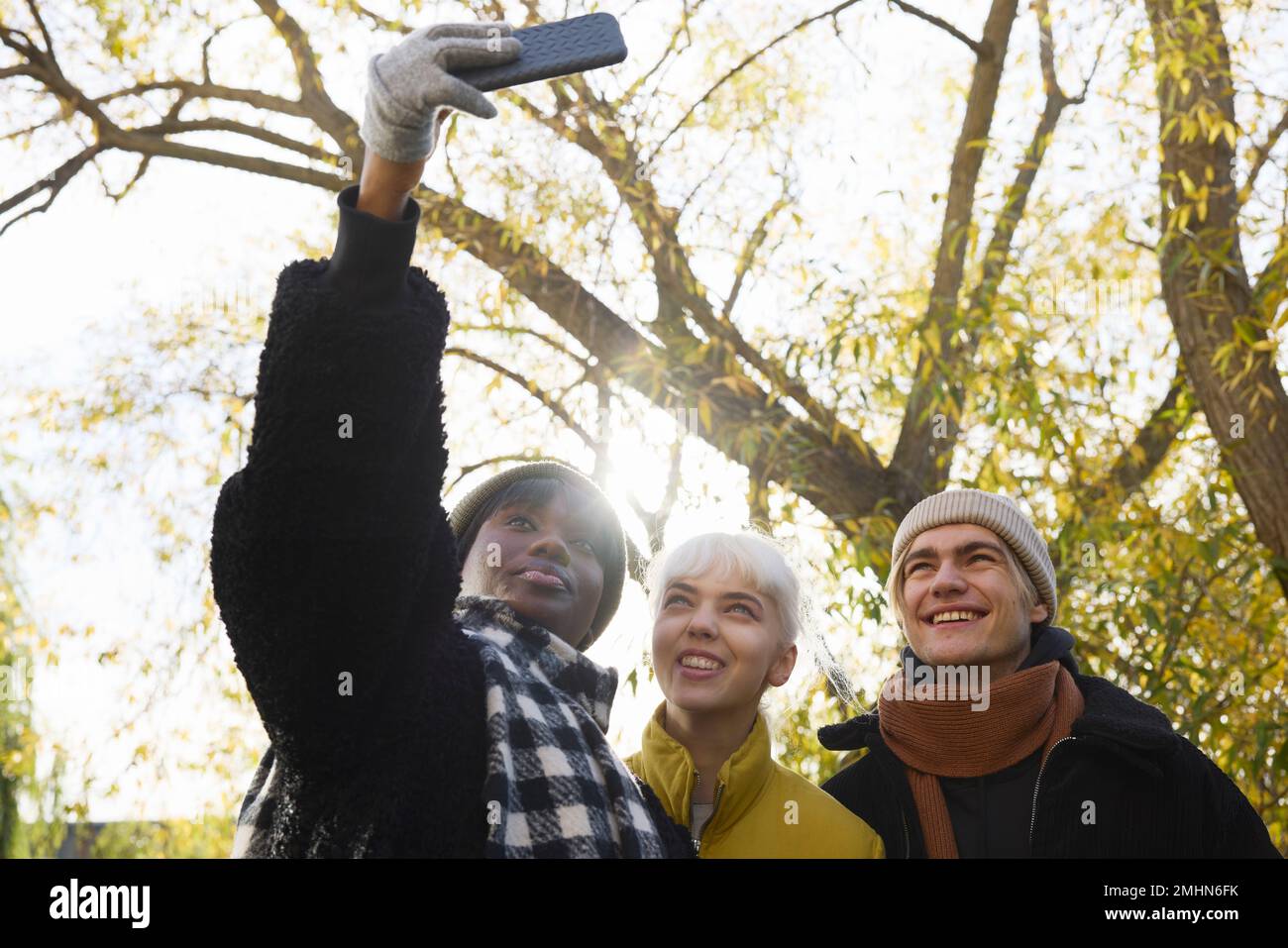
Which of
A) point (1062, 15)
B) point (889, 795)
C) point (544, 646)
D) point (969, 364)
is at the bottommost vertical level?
point (889, 795)

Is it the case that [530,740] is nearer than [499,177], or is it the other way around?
[530,740]

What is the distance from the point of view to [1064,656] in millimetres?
2617

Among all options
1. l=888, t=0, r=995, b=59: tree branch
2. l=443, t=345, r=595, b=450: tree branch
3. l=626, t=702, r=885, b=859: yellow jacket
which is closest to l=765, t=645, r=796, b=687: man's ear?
l=626, t=702, r=885, b=859: yellow jacket

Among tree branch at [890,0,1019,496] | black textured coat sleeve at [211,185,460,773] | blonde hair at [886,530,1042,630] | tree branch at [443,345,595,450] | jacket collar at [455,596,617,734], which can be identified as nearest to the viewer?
black textured coat sleeve at [211,185,460,773]

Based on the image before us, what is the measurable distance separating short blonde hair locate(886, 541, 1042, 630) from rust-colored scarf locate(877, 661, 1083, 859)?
6.2 inches

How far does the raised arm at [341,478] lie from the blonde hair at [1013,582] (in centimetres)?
139

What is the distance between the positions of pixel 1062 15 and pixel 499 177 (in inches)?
89.6

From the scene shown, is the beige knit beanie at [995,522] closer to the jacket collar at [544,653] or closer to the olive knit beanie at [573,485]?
Answer: the olive knit beanie at [573,485]

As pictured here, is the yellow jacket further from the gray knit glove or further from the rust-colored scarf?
the gray knit glove

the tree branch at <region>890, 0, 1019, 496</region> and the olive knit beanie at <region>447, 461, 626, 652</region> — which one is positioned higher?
the tree branch at <region>890, 0, 1019, 496</region>

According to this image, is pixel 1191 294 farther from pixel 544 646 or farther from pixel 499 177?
pixel 544 646

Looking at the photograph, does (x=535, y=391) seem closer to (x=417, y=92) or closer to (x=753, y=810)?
(x=753, y=810)

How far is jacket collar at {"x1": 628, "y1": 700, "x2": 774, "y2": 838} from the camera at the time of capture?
7.54 feet
